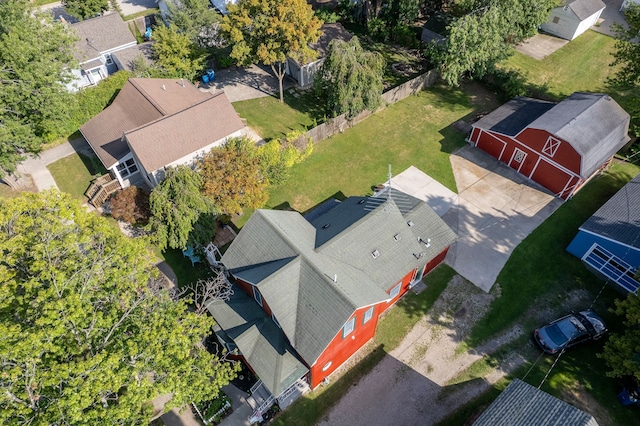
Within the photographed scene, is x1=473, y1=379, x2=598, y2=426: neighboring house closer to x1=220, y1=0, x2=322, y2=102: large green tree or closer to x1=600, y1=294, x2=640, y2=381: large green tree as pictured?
x1=600, y1=294, x2=640, y2=381: large green tree

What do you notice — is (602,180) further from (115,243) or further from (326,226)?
(115,243)

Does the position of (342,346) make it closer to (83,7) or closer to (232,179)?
(232,179)

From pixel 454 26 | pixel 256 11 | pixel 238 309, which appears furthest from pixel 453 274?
pixel 256 11

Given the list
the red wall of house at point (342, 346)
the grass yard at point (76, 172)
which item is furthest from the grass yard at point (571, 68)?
the grass yard at point (76, 172)

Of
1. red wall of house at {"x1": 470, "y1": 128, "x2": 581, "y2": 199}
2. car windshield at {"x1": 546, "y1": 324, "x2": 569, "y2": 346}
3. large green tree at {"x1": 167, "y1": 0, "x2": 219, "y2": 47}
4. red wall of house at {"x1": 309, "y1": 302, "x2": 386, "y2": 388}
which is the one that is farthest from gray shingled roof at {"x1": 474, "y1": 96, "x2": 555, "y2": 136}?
large green tree at {"x1": 167, "y1": 0, "x2": 219, "y2": 47}

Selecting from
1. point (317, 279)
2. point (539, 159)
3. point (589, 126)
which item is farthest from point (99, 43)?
point (589, 126)

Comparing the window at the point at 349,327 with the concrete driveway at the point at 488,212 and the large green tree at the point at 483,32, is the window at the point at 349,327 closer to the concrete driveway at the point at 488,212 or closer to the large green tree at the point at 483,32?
the concrete driveway at the point at 488,212
